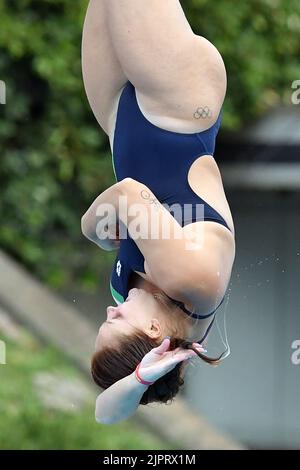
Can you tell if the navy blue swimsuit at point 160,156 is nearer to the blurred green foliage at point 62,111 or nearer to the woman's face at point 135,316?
the woman's face at point 135,316

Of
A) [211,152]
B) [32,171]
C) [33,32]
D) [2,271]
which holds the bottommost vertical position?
[211,152]

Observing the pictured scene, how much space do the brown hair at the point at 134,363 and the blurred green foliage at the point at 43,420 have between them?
1.40 metres

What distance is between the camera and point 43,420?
134 inches

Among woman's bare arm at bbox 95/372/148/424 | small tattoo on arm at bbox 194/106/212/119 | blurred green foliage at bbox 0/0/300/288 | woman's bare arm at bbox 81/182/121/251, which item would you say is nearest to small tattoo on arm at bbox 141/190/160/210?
woman's bare arm at bbox 81/182/121/251

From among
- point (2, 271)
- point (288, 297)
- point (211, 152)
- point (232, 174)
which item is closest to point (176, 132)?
point (211, 152)

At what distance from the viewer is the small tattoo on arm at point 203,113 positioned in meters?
1.87

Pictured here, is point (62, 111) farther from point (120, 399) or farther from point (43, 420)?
point (120, 399)

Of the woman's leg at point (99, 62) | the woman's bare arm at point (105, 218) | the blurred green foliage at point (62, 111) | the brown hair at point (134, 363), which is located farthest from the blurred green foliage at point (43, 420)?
the woman's leg at point (99, 62)

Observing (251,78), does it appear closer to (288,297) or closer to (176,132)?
(288,297)

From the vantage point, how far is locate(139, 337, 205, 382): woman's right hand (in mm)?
1859

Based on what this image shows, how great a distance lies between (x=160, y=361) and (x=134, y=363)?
3.1 inches

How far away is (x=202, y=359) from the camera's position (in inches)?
76.0

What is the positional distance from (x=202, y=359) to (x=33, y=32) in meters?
1.78

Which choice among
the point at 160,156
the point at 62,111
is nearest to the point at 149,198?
the point at 160,156
